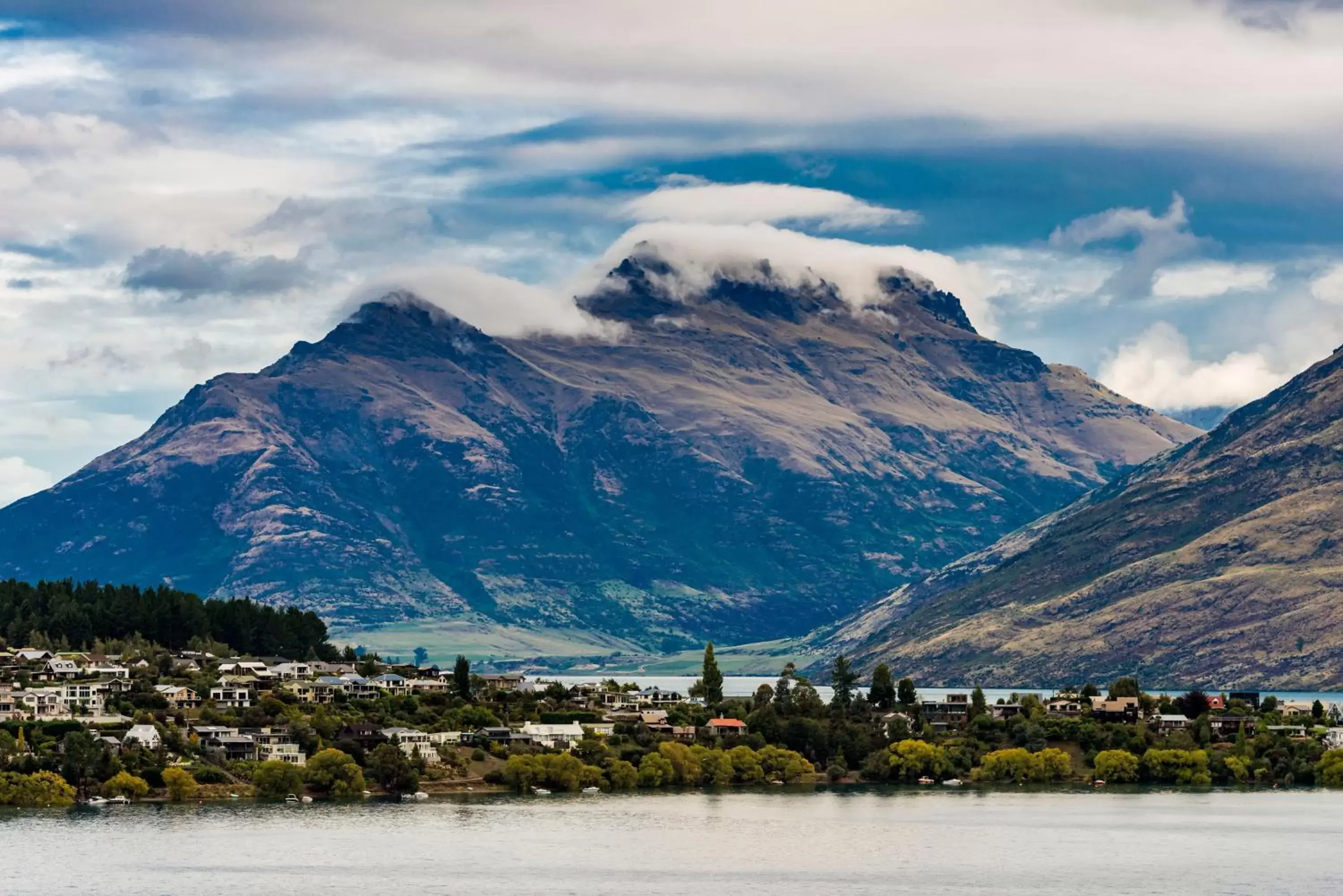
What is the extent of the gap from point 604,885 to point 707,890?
772 cm

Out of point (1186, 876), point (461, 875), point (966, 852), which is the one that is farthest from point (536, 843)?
point (1186, 876)

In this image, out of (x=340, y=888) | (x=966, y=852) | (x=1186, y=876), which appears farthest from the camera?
(x=966, y=852)

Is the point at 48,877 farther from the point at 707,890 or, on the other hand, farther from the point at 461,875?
the point at 707,890

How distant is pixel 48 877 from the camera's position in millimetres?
168875

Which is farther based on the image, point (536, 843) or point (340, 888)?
point (536, 843)

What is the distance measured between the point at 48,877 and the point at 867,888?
59.8 meters

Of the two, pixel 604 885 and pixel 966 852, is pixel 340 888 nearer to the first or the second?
pixel 604 885

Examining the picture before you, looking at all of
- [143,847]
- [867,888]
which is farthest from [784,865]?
[143,847]

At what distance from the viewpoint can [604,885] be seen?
172 meters

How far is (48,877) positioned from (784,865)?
5746cm

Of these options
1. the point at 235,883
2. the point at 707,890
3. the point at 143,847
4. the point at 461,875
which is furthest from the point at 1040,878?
the point at 143,847

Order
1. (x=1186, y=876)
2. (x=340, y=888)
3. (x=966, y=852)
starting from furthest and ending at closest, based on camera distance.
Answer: (x=966, y=852)
(x=1186, y=876)
(x=340, y=888)

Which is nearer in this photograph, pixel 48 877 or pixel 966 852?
pixel 48 877

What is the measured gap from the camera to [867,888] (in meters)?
173
